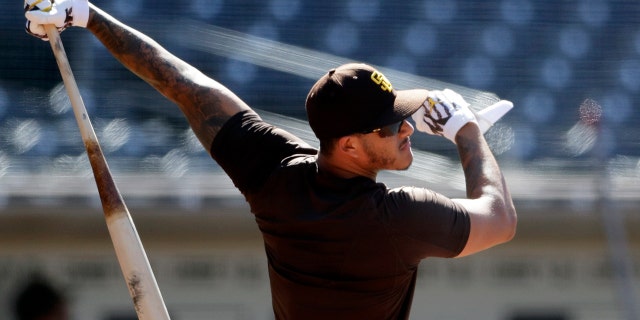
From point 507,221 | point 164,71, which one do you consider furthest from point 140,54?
point 507,221

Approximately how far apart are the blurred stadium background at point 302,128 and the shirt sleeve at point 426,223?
2.66m

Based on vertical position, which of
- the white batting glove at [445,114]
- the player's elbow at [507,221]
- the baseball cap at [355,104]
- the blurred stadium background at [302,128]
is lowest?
the blurred stadium background at [302,128]

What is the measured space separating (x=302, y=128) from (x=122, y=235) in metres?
3.25

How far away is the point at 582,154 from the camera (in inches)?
226

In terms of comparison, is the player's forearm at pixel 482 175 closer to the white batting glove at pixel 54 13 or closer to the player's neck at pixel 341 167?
the player's neck at pixel 341 167

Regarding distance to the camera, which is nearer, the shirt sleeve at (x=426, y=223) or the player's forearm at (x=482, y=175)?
the shirt sleeve at (x=426, y=223)

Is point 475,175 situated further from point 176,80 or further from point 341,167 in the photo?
point 176,80

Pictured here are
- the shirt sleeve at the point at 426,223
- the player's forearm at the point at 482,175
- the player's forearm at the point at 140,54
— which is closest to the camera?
the shirt sleeve at the point at 426,223

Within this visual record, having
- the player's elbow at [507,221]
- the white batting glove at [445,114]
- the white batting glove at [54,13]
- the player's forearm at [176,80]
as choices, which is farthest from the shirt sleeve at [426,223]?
the white batting glove at [54,13]

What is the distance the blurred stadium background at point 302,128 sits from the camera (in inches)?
197

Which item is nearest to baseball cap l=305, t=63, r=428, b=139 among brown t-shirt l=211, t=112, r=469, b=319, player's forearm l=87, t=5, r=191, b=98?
brown t-shirt l=211, t=112, r=469, b=319

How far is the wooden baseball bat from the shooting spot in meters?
2.47

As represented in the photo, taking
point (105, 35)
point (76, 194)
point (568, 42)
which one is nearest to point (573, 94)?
point (568, 42)

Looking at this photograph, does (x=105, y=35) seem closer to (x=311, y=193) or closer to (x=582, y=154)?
(x=311, y=193)
